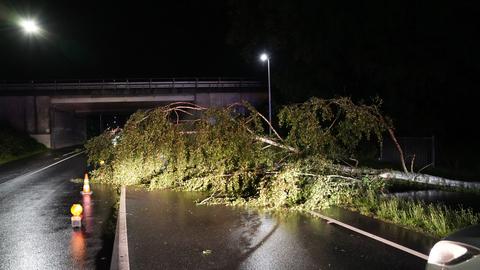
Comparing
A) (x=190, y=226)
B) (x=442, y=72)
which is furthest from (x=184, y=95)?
(x=190, y=226)

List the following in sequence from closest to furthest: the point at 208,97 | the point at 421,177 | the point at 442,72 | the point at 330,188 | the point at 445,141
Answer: the point at 330,188 < the point at 421,177 < the point at 442,72 < the point at 445,141 < the point at 208,97

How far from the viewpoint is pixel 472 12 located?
15.1 meters

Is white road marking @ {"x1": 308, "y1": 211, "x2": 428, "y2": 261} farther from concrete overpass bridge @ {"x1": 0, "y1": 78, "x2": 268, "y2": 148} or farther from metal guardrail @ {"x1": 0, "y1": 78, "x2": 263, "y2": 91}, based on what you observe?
metal guardrail @ {"x1": 0, "y1": 78, "x2": 263, "y2": 91}

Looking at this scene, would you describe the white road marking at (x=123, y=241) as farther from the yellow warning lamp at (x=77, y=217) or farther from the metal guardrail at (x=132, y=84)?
the metal guardrail at (x=132, y=84)

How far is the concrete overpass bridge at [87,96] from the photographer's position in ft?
127

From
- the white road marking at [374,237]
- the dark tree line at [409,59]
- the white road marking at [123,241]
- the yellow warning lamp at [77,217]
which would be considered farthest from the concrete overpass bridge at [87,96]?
the yellow warning lamp at [77,217]

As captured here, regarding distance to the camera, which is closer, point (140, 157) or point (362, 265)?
point (362, 265)

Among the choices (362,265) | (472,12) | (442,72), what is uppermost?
(472,12)

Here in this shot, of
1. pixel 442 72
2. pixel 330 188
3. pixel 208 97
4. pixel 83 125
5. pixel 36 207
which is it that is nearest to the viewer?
pixel 330 188

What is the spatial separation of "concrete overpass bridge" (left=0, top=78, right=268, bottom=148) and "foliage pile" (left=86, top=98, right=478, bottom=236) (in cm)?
2519

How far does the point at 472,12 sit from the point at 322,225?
36.4 ft

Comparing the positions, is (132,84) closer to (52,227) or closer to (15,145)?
(15,145)

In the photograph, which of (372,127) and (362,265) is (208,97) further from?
(362,265)

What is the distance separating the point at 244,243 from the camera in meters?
7.04
